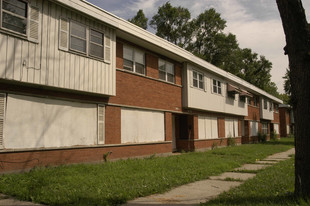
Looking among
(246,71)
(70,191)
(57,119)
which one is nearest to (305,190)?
(70,191)

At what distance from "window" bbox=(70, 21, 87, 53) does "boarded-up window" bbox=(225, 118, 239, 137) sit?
15.7 meters

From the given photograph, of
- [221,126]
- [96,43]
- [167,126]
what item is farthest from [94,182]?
[221,126]

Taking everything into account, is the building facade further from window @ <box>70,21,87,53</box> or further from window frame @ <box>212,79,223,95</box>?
window frame @ <box>212,79,223,95</box>

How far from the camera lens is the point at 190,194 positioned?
6.32 m

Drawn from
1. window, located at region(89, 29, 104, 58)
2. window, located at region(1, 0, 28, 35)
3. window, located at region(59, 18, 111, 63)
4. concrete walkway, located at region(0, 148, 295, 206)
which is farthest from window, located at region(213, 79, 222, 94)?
window, located at region(1, 0, 28, 35)

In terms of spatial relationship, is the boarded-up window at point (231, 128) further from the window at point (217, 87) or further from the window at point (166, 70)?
the window at point (166, 70)

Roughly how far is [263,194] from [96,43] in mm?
7983

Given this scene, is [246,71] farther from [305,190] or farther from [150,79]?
[305,190]

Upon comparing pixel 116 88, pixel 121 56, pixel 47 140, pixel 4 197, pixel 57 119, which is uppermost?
pixel 121 56

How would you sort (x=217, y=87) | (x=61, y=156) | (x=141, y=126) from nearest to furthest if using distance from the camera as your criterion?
1. (x=61, y=156)
2. (x=141, y=126)
3. (x=217, y=87)

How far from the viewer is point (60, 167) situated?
9.01 metres

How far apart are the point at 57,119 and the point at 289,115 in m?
53.4

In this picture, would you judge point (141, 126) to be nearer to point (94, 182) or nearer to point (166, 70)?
point (166, 70)

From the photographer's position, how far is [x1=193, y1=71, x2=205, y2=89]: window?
18.2 metres
